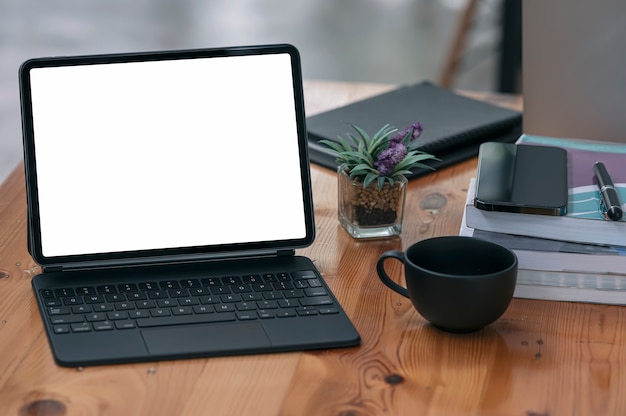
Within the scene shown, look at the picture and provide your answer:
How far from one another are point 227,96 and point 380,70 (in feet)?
9.86

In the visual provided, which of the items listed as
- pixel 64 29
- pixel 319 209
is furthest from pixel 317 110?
pixel 64 29

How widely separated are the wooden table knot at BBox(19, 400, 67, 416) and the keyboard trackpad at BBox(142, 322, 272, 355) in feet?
0.34

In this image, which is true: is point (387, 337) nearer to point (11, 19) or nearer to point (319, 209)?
point (319, 209)

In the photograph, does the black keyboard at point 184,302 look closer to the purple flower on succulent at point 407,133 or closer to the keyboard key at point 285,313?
the keyboard key at point 285,313

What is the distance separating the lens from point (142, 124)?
96 centimetres

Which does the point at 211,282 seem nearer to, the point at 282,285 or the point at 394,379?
the point at 282,285

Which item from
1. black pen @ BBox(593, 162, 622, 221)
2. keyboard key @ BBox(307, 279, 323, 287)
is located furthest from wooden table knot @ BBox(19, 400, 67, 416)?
black pen @ BBox(593, 162, 622, 221)

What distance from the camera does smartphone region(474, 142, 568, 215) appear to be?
926 mm

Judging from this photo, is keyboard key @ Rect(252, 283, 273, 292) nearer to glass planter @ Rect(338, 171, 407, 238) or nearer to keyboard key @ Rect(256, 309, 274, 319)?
keyboard key @ Rect(256, 309, 274, 319)

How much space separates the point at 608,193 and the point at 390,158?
0.25 meters

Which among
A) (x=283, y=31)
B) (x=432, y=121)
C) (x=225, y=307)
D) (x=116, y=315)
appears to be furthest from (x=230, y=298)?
(x=283, y=31)

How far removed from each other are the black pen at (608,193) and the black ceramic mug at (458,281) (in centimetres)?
13

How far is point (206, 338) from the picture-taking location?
0.82m

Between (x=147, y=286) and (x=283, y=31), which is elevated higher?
(x=147, y=286)
